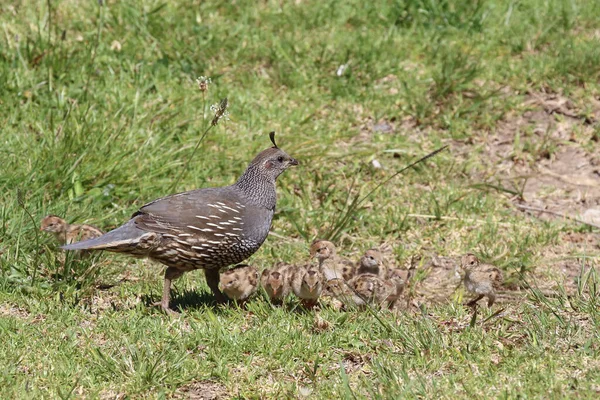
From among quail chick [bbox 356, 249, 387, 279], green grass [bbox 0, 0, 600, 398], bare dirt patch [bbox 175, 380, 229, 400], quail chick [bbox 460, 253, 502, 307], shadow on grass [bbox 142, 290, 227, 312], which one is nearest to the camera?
bare dirt patch [bbox 175, 380, 229, 400]

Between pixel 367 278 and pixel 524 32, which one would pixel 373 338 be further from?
pixel 524 32

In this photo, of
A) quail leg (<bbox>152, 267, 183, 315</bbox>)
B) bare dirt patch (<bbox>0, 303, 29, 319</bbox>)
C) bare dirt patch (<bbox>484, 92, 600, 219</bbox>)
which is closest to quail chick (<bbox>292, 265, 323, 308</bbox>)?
quail leg (<bbox>152, 267, 183, 315</bbox>)

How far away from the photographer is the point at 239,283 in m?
6.71

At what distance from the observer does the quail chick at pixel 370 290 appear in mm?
6664

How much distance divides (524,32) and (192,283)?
515 cm

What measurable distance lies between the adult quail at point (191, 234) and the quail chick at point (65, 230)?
0.63m

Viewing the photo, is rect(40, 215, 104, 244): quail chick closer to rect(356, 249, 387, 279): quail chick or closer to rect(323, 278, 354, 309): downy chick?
rect(323, 278, 354, 309): downy chick

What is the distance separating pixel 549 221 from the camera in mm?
8758

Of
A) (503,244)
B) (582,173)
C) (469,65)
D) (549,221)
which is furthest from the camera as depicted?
(469,65)

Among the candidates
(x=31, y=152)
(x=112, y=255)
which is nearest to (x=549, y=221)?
(x=112, y=255)

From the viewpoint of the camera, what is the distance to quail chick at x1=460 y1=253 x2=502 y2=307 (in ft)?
22.9

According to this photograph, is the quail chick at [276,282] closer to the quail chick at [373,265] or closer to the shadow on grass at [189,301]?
the shadow on grass at [189,301]

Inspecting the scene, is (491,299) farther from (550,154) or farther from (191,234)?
(550,154)

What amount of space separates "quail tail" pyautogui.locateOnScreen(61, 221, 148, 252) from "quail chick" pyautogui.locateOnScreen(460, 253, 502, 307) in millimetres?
2355
